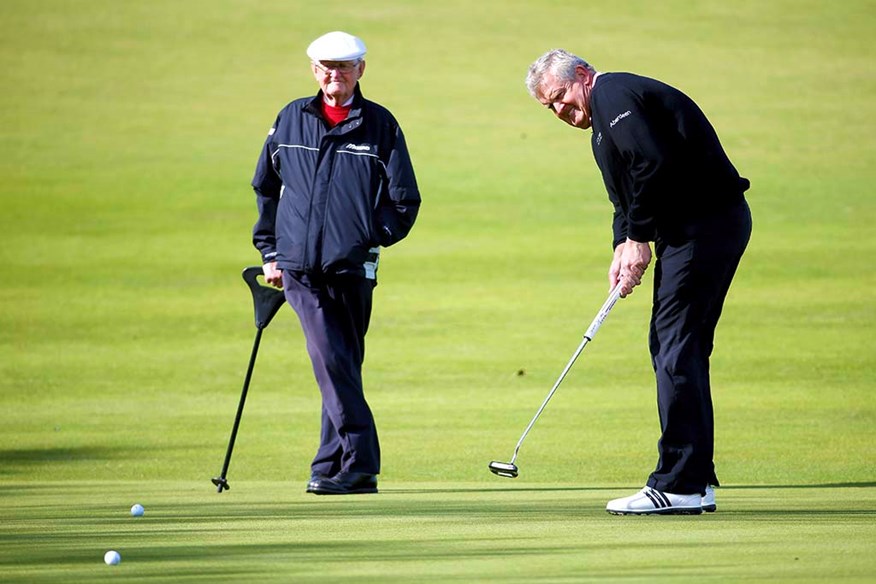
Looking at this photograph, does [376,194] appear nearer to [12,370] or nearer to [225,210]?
[12,370]

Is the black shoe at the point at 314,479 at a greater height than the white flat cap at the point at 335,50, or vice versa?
the white flat cap at the point at 335,50

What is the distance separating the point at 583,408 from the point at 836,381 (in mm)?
2424

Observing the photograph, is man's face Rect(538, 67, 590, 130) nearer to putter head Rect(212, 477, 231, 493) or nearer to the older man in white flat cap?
the older man in white flat cap

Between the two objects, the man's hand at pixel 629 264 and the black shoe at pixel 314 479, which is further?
the black shoe at pixel 314 479

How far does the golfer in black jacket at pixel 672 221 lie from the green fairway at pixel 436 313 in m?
0.32

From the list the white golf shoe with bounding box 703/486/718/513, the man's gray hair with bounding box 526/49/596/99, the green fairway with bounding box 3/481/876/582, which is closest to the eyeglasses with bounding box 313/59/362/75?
the man's gray hair with bounding box 526/49/596/99

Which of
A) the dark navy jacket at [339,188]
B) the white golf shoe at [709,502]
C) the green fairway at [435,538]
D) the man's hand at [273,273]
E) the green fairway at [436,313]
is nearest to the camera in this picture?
the green fairway at [435,538]

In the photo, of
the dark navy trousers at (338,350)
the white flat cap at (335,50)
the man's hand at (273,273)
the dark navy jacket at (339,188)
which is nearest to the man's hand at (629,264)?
the dark navy jacket at (339,188)

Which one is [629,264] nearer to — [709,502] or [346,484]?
[709,502]

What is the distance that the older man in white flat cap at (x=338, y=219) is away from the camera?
7.90 metres

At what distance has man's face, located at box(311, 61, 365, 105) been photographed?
7.97 m

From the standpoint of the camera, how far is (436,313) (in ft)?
62.4

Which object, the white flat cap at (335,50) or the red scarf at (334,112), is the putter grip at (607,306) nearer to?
the red scarf at (334,112)

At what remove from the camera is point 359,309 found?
26.5 ft
